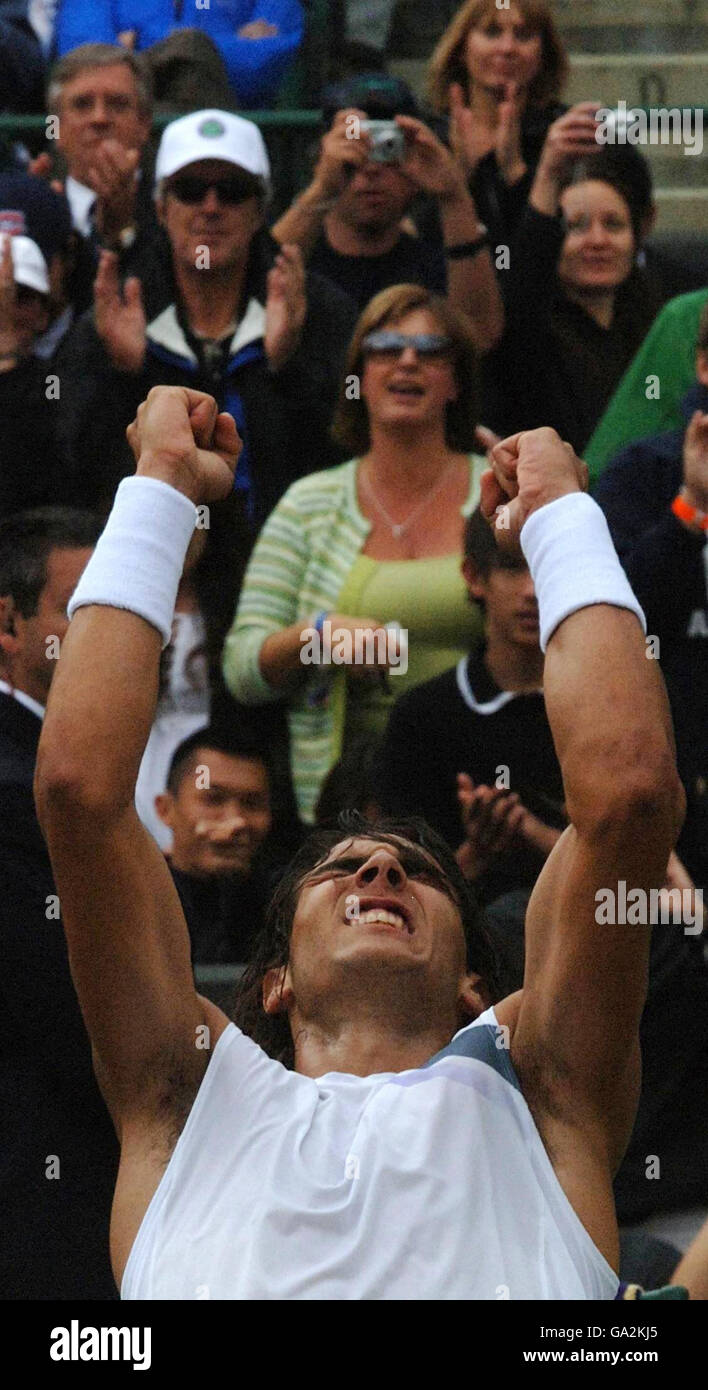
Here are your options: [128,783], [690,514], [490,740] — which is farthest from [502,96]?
[128,783]

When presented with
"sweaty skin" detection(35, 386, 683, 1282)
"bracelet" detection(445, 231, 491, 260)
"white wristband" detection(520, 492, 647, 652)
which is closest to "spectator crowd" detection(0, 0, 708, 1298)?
"bracelet" detection(445, 231, 491, 260)

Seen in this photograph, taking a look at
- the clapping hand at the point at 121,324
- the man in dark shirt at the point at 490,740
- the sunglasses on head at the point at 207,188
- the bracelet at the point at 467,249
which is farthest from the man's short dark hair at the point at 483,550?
the sunglasses on head at the point at 207,188

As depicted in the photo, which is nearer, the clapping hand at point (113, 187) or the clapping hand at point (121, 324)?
the clapping hand at point (121, 324)

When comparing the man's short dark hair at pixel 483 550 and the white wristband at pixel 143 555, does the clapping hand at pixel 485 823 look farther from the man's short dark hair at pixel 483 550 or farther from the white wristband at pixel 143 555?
the white wristband at pixel 143 555

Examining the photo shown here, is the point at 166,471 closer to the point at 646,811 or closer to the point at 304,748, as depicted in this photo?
the point at 646,811

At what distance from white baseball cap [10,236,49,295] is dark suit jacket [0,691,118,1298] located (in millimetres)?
2314

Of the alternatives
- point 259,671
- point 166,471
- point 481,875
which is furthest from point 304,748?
point 166,471

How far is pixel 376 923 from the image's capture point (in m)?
3.03

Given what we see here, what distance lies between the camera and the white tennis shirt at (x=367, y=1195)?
2.60m

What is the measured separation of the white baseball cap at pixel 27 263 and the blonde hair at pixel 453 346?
2.81 ft

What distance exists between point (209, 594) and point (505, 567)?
784 millimetres

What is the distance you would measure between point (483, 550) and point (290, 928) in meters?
1.51

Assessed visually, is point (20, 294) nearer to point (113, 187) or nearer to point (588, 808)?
point (113, 187)

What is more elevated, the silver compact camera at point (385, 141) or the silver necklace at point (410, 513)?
the silver compact camera at point (385, 141)
